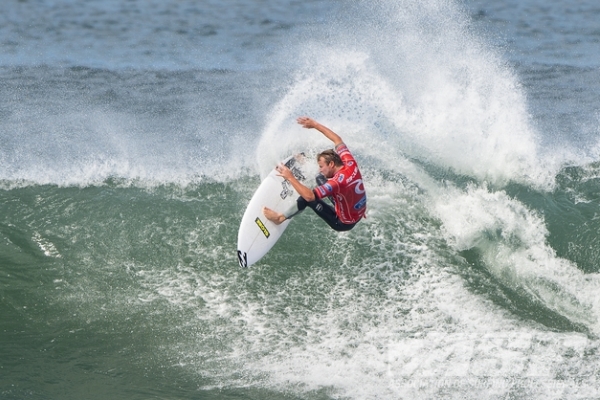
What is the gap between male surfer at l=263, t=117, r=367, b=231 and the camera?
9305mm

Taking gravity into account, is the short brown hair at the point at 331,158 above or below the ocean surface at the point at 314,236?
above

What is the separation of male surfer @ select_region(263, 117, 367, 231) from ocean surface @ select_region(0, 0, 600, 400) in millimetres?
1061

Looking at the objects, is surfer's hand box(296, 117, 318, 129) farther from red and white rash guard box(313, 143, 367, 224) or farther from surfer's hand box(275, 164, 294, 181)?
surfer's hand box(275, 164, 294, 181)

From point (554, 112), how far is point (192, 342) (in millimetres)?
10384

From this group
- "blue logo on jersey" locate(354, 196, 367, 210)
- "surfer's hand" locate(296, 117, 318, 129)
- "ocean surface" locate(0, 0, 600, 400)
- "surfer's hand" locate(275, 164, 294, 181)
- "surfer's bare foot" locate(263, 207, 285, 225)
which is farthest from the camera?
"surfer's bare foot" locate(263, 207, 285, 225)

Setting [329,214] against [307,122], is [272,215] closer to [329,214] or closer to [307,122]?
[329,214]

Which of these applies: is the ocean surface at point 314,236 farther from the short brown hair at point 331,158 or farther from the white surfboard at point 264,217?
the short brown hair at point 331,158

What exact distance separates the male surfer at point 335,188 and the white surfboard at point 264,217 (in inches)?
7.0

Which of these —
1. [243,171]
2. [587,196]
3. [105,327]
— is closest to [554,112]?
[587,196]

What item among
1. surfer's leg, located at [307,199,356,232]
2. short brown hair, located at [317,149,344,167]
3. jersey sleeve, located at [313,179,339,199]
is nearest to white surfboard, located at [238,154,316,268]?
surfer's leg, located at [307,199,356,232]

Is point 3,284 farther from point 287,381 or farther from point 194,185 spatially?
point 287,381

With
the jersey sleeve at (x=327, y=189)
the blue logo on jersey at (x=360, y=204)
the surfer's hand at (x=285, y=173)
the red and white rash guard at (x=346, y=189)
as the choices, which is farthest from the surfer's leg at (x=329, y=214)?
the surfer's hand at (x=285, y=173)

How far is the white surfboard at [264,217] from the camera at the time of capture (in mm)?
10016

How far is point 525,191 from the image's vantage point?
1262 centimetres
